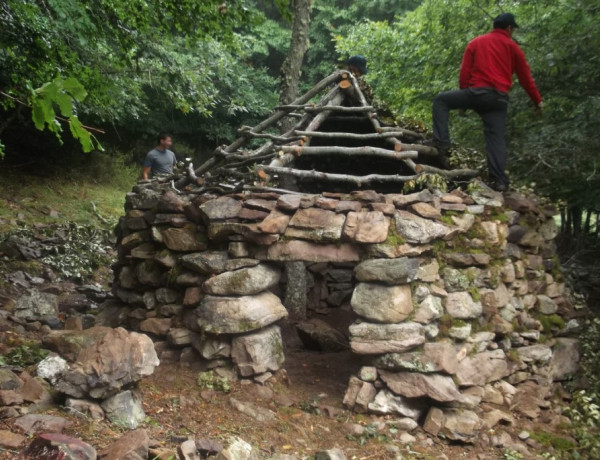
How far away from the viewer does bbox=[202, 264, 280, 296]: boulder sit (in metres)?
4.30

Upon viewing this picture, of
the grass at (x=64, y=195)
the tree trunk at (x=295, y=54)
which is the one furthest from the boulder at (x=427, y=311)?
the grass at (x=64, y=195)

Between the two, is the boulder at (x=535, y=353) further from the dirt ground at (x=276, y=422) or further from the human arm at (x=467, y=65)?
the human arm at (x=467, y=65)

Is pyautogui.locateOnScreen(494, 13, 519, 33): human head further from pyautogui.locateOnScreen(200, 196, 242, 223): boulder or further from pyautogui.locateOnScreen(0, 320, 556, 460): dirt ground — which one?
pyautogui.locateOnScreen(0, 320, 556, 460): dirt ground

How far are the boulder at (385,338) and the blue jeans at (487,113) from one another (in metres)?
2.05

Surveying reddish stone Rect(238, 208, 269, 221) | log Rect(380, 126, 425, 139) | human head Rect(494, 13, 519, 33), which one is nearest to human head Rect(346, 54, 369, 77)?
log Rect(380, 126, 425, 139)

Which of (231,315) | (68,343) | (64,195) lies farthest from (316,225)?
(64,195)

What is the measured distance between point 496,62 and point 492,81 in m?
0.18

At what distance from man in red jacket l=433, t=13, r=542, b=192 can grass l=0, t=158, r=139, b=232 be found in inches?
302

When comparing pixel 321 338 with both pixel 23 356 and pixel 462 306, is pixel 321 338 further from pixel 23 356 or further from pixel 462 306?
pixel 23 356

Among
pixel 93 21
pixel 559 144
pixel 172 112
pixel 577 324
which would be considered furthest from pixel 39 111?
pixel 172 112

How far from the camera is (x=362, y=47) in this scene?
10.2 metres

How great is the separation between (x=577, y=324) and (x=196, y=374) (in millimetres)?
4164

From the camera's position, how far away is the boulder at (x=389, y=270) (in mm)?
4172

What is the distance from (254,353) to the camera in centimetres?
428
